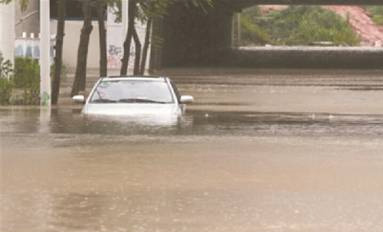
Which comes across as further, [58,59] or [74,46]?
[74,46]

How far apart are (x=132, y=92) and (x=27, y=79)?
11396mm

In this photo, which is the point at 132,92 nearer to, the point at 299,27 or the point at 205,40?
the point at 205,40

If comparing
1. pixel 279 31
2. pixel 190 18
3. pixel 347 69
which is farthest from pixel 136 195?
pixel 279 31

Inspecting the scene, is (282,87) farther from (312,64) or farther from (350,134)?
(312,64)

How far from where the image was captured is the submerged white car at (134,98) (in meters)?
20.0

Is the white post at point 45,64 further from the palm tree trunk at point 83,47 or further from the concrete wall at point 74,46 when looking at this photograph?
the concrete wall at point 74,46

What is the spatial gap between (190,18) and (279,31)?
69390 millimetres

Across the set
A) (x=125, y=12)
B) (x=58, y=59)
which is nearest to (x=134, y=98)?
(x=58, y=59)

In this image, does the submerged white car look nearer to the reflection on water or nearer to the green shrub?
the reflection on water

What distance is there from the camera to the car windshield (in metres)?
20.5

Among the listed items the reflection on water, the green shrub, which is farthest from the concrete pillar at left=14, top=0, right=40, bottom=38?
the reflection on water

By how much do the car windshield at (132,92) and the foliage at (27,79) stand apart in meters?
6.80

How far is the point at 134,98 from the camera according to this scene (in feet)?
67.3

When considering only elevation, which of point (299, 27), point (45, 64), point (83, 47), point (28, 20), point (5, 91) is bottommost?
point (299, 27)
